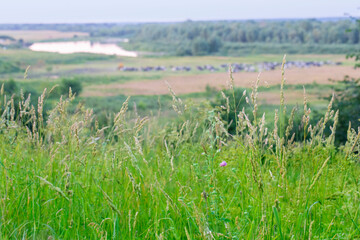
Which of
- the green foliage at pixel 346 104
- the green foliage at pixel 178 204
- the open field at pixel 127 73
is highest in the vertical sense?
the green foliage at pixel 178 204

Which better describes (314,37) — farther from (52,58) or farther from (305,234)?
(305,234)

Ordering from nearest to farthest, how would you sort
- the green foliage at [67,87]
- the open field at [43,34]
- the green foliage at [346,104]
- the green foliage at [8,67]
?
the green foliage at [67,87], the green foliage at [346,104], the green foliage at [8,67], the open field at [43,34]

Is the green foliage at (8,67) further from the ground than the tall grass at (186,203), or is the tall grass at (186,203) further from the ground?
the tall grass at (186,203)

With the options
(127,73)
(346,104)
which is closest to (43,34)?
(127,73)

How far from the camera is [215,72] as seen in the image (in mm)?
63250

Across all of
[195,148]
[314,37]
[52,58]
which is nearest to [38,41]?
[52,58]

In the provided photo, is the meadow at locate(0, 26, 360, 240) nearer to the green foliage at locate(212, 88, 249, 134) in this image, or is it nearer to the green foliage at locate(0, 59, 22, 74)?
the green foliage at locate(212, 88, 249, 134)

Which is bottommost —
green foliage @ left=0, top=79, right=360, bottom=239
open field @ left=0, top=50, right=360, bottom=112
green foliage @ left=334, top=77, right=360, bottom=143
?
open field @ left=0, top=50, right=360, bottom=112

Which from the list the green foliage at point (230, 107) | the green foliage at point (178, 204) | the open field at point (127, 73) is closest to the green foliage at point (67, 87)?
the green foliage at point (178, 204)

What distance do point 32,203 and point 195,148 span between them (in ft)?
6.25

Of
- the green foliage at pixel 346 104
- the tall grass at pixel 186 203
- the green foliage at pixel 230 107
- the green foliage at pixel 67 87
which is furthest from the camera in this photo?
the green foliage at pixel 346 104

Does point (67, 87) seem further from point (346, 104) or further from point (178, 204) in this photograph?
point (346, 104)

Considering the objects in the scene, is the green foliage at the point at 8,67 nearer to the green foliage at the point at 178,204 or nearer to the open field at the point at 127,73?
the open field at the point at 127,73

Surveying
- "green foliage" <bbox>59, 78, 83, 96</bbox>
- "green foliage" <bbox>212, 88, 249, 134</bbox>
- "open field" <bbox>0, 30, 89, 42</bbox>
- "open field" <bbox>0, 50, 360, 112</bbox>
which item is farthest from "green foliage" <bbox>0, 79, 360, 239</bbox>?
"open field" <bbox>0, 30, 89, 42</bbox>
